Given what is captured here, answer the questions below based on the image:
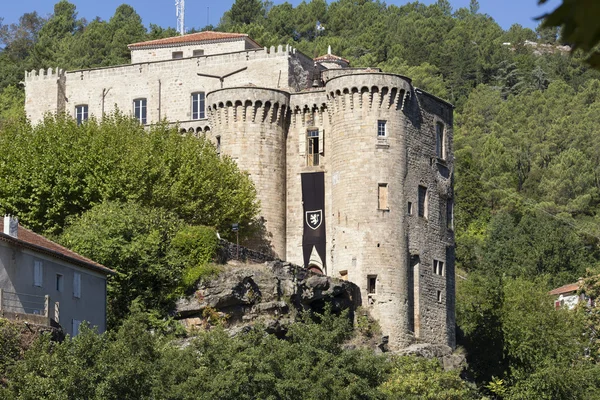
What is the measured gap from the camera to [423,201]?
65500mm

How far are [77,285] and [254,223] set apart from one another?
23.2 metres

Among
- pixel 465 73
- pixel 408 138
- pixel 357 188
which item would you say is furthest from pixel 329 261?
pixel 465 73

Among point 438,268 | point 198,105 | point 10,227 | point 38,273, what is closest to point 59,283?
point 38,273

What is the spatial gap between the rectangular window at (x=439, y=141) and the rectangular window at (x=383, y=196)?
644 cm

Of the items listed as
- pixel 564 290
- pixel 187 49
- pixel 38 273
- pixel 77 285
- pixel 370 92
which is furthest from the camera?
pixel 564 290

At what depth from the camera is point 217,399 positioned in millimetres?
37781

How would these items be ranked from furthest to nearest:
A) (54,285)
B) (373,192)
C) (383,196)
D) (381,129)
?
(381,129), (383,196), (373,192), (54,285)

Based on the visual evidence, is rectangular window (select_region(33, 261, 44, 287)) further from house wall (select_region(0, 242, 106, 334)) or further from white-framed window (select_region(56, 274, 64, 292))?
white-framed window (select_region(56, 274, 64, 292))

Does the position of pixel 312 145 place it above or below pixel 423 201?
above

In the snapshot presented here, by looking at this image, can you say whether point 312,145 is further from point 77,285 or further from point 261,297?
point 77,285

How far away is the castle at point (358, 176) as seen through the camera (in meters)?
61.8

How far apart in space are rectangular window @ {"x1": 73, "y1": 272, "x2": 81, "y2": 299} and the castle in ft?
68.8

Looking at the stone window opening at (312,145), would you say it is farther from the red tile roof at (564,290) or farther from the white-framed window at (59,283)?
the red tile roof at (564,290)

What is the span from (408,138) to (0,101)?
6413 centimetres
